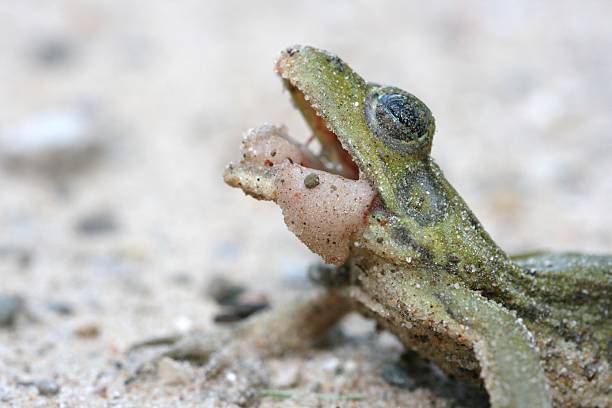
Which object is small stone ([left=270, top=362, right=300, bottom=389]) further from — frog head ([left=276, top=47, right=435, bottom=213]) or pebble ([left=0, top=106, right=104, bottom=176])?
pebble ([left=0, top=106, right=104, bottom=176])

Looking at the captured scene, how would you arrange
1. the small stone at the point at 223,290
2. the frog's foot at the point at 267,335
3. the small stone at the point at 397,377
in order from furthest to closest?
the small stone at the point at 223,290 < the frog's foot at the point at 267,335 < the small stone at the point at 397,377

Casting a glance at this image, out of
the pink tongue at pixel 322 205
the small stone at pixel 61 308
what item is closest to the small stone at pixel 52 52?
the small stone at pixel 61 308

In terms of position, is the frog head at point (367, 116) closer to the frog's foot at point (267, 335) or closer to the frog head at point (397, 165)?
the frog head at point (397, 165)

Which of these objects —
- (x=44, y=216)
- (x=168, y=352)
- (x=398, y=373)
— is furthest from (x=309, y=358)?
(x=44, y=216)

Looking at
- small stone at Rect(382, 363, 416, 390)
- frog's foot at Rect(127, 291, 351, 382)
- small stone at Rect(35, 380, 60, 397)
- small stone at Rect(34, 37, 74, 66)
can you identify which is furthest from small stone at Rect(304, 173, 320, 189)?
small stone at Rect(34, 37, 74, 66)

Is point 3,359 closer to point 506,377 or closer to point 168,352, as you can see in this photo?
point 168,352

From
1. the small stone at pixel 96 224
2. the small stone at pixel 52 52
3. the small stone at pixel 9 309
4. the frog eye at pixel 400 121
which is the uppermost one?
the small stone at pixel 52 52
